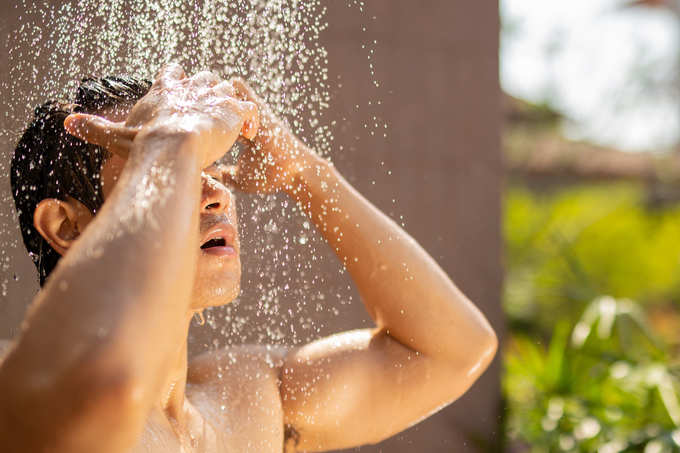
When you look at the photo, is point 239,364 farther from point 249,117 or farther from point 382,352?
point 249,117

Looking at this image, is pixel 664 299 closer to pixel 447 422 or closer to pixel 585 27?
pixel 585 27

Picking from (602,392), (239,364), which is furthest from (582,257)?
(239,364)

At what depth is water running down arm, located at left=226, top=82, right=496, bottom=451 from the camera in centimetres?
87

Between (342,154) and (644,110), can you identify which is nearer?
(342,154)

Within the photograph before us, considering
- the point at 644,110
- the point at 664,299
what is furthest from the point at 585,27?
the point at 664,299

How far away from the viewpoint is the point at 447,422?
98 centimetres

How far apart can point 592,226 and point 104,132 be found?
19.0 ft

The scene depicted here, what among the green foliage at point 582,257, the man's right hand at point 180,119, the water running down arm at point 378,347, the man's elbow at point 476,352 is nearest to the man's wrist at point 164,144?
the man's right hand at point 180,119

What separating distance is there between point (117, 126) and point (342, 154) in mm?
312

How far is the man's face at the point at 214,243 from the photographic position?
27.5 inches

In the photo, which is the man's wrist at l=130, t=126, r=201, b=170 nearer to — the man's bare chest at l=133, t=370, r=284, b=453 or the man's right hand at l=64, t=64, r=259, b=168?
the man's right hand at l=64, t=64, r=259, b=168

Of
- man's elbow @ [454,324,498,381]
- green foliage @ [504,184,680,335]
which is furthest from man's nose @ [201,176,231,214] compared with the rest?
green foliage @ [504,184,680,335]

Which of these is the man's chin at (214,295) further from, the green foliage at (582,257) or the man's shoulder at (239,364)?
the green foliage at (582,257)

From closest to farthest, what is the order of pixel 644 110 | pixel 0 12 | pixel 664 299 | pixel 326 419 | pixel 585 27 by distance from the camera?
pixel 0 12, pixel 326 419, pixel 664 299, pixel 585 27, pixel 644 110
